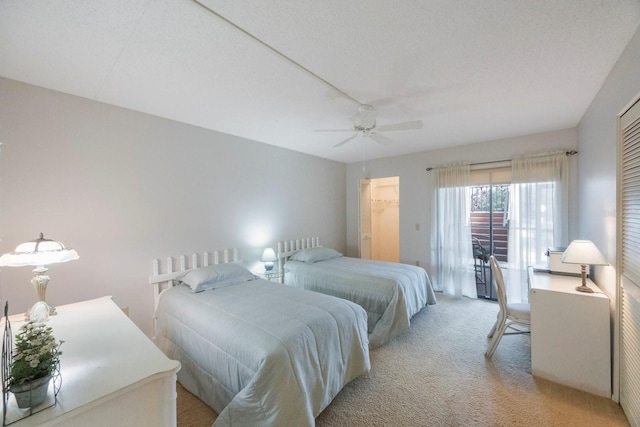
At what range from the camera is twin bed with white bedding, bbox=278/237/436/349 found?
9.59ft

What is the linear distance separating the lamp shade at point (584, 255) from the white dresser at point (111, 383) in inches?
119

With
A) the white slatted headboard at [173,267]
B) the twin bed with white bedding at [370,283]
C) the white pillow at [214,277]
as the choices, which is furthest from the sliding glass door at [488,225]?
the white slatted headboard at [173,267]

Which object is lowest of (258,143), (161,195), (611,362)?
(611,362)

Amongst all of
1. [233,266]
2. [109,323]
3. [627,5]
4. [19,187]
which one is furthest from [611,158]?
[19,187]

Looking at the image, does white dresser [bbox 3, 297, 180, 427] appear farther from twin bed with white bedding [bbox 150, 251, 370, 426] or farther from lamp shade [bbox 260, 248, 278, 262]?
lamp shade [bbox 260, 248, 278, 262]

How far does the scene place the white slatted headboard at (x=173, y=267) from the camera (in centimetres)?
277

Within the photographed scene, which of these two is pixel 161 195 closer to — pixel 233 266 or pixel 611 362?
pixel 233 266

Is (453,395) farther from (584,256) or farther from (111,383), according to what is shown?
(111,383)

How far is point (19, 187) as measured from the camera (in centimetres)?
206

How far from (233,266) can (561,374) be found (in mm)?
3356

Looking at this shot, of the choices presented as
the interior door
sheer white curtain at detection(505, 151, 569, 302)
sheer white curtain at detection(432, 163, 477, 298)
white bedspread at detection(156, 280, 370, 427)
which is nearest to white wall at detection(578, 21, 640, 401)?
sheer white curtain at detection(505, 151, 569, 302)

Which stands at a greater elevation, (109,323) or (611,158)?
(611,158)

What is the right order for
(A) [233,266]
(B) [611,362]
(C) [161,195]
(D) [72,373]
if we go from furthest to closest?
(A) [233,266]
(C) [161,195]
(B) [611,362]
(D) [72,373]

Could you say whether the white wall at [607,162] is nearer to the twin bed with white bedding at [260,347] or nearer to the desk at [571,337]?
the desk at [571,337]
